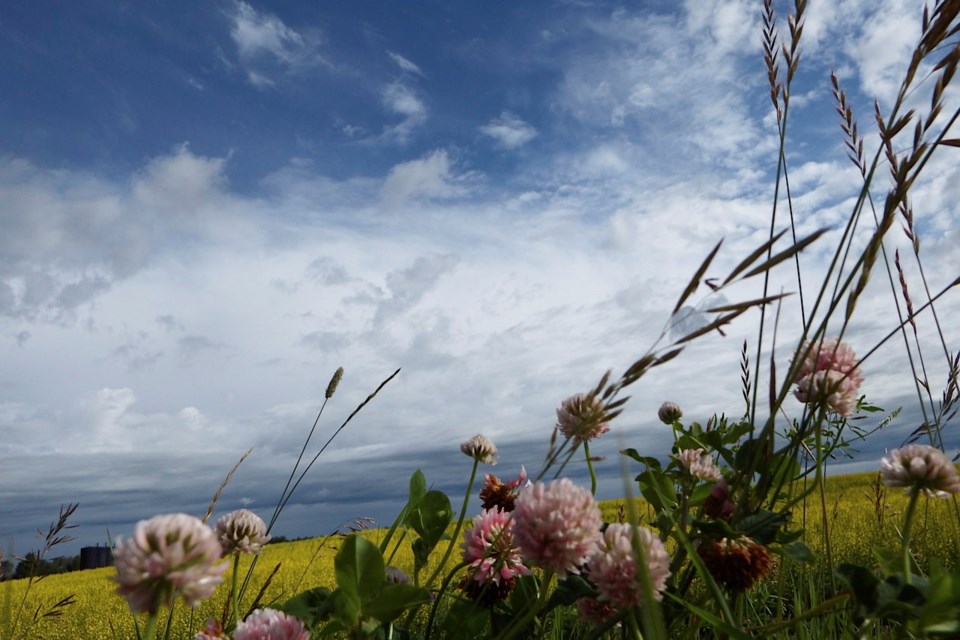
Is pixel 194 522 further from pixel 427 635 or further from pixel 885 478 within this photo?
pixel 885 478

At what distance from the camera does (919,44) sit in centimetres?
130

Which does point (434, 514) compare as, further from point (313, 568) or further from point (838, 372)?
point (313, 568)

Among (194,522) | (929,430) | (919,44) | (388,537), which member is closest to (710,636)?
(929,430)

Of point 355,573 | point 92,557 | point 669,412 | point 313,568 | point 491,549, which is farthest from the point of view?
point 92,557

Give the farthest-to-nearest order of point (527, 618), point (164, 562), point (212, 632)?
point (212, 632), point (527, 618), point (164, 562)

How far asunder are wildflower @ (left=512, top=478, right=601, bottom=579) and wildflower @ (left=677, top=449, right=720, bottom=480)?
0.53m

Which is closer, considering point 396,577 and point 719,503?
point 719,503

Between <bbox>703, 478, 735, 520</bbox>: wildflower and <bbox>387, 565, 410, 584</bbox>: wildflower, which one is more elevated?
<bbox>703, 478, 735, 520</bbox>: wildflower

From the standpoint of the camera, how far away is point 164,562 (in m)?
0.65

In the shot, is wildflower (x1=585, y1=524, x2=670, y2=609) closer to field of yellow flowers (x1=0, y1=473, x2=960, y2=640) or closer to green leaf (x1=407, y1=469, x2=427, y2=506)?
green leaf (x1=407, y1=469, x2=427, y2=506)

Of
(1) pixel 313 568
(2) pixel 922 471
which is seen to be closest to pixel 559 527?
(2) pixel 922 471

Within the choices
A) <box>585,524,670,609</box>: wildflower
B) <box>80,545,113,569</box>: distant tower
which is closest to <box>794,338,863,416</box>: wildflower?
<box>585,524,670,609</box>: wildflower

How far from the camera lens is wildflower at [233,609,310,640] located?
103cm

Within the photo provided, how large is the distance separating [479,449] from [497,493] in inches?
6.1
